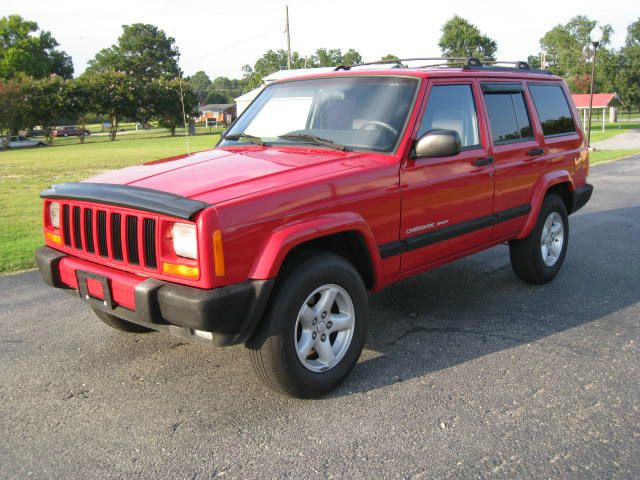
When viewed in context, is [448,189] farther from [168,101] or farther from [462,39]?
[462,39]

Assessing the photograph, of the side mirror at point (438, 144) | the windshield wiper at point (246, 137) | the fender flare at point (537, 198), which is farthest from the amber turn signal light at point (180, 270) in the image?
the fender flare at point (537, 198)

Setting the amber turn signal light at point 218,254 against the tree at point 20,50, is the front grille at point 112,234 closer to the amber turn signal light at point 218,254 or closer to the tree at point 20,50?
the amber turn signal light at point 218,254

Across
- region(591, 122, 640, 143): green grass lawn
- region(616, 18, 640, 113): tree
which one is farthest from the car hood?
region(616, 18, 640, 113): tree

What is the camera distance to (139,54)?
349ft

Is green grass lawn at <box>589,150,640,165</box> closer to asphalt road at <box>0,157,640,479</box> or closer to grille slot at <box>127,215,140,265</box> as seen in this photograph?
asphalt road at <box>0,157,640,479</box>

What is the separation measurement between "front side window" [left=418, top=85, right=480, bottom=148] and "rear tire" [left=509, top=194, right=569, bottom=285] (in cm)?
133

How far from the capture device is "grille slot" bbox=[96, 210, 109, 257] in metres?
3.40

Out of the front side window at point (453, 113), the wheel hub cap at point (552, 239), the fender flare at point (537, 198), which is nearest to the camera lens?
the front side window at point (453, 113)

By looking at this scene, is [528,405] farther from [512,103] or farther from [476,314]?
[512,103]

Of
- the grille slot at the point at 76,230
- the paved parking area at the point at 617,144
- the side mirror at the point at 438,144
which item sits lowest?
the paved parking area at the point at 617,144

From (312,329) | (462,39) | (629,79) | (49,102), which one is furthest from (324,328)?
(629,79)

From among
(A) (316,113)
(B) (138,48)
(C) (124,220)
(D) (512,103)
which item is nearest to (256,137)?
(A) (316,113)

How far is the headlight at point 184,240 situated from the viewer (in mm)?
2977

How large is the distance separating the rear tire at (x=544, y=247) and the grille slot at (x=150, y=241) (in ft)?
11.7
